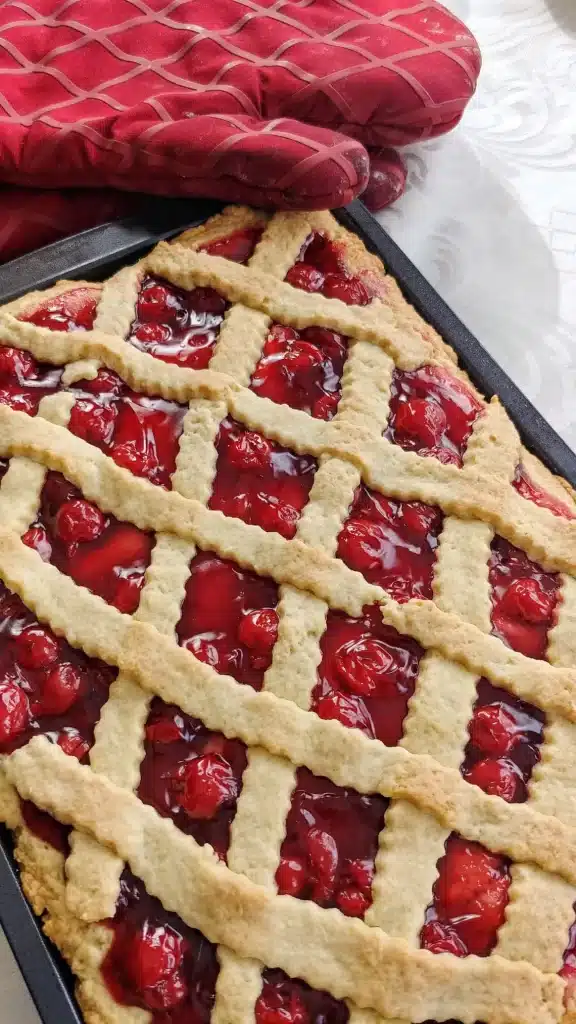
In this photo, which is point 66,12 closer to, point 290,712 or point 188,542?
point 188,542

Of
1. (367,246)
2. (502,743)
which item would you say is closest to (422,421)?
(367,246)

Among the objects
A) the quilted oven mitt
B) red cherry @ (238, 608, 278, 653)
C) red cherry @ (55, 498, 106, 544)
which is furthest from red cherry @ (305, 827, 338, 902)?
the quilted oven mitt

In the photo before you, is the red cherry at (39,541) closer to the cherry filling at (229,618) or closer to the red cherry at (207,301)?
the cherry filling at (229,618)

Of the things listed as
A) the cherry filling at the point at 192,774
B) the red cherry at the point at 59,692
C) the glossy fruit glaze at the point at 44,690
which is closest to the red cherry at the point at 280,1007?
the cherry filling at the point at 192,774

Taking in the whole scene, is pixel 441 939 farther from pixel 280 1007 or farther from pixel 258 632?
pixel 258 632

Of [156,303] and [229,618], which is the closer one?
[229,618]

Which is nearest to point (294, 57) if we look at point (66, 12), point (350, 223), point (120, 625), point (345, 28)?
point (345, 28)

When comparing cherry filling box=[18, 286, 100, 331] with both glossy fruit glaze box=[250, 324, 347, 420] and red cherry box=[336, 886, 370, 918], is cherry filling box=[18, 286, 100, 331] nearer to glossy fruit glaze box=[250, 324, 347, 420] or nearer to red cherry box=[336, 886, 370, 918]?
glossy fruit glaze box=[250, 324, 347, 420]
